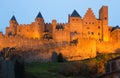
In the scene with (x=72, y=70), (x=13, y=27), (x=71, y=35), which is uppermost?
(x=13, y=27)

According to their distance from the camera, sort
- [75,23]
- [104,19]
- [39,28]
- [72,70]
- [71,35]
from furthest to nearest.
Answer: [104,19] < [39,28] < [75,23] < [71,35] < [72,70]

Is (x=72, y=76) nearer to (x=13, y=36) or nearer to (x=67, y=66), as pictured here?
(x=67, y=66)

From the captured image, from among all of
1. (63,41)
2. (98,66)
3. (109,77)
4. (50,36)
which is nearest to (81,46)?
(63,41)

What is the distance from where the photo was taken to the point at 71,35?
80.5 m

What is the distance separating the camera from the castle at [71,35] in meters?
75.9

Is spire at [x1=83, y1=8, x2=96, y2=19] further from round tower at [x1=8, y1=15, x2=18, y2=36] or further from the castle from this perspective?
round tower at [x1=8, y1=15, x2=18, y2=36]

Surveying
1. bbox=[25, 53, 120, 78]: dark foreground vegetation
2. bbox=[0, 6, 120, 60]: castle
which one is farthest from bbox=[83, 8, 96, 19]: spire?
bbox=[25, 53, 120, 78]: dark foreground vegetation

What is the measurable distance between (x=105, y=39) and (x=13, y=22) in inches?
689

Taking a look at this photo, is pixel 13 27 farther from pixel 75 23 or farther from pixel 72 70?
pixel 72 70

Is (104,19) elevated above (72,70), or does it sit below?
above

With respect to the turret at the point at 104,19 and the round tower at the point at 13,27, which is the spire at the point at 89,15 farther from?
the round tower at the point at 13,27

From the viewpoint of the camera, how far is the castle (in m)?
75.9

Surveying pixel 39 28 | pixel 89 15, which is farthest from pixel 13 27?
pixel 89 15

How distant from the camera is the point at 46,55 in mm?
73375
